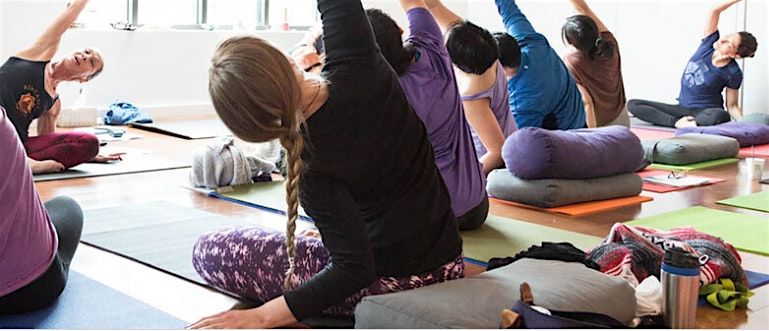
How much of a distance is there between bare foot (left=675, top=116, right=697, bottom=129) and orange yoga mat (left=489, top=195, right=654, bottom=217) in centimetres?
299

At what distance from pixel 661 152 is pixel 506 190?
173cm

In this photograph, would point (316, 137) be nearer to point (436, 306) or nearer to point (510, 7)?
point (436, 306)

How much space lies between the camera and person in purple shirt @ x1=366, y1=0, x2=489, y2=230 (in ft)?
10.6

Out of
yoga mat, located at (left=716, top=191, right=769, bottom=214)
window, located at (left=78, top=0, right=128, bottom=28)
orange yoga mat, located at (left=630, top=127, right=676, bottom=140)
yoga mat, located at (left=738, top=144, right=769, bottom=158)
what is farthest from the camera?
window, located at (left=78, top=0, right=128, bottom=28)

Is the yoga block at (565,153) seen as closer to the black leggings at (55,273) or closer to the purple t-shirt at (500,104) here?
the purple t-shirt at (500,104)

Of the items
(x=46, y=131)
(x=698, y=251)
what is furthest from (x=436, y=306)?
(x=46, y=131)

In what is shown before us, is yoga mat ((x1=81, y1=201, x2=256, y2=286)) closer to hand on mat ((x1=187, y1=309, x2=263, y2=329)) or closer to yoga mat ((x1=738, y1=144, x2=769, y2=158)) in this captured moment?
hand on mat ((x1=187, y1=309, x2=263, y2=329))

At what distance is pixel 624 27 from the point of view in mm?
8938

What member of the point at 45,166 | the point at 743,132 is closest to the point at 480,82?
the point at 45,166

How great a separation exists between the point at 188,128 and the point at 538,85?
3.31 meters

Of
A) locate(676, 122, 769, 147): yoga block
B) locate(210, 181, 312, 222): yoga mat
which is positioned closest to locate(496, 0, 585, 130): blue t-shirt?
locate(210, 181, 312, 222): yoga mat

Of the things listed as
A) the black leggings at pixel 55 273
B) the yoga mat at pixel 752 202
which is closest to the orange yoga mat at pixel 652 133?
the yoga mat at pixel 752 202

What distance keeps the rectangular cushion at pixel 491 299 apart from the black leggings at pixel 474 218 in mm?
1085

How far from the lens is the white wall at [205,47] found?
728 centimetres
